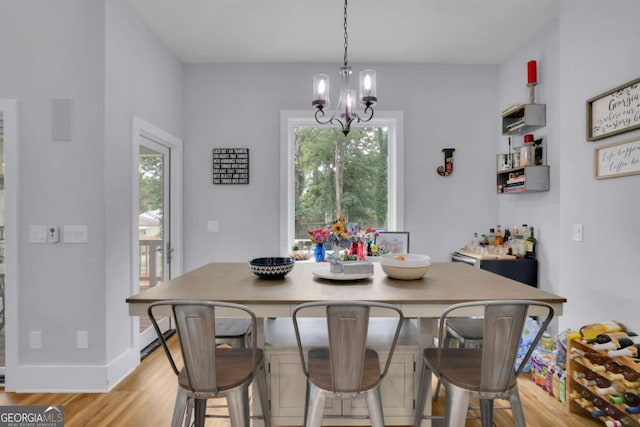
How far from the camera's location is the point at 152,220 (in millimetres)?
3283

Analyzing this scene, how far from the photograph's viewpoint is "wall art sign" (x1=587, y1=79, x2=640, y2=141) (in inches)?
72.9

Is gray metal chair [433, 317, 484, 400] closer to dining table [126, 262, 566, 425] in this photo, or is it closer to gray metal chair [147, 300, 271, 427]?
dining table [126, 262, 566, 425]

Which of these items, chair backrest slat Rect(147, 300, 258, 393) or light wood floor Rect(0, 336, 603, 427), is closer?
chair backrest slat Rect(147, 300, 258, 393)

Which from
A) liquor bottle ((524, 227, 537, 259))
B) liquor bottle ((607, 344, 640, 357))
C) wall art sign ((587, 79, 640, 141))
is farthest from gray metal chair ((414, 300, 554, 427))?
liquor bottle ((524, 227, 537, 259))

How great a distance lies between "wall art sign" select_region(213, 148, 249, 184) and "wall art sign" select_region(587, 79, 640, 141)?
291 centimetres

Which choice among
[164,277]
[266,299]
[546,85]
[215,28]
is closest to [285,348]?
[266,299]

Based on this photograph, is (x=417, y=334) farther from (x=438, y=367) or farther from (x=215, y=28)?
(x=215, y=28)

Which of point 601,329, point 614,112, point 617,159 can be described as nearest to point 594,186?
point 617,159

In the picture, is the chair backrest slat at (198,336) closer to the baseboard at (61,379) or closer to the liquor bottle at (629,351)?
the baseboard at (61,379)

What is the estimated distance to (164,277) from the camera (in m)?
3.46

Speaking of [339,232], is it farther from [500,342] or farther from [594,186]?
[594,186]

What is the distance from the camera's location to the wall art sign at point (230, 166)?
3693 mm

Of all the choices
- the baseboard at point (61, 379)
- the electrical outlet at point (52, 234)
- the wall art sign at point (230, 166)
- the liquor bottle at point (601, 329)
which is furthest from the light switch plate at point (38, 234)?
the liquor bottle at point (601, 329)

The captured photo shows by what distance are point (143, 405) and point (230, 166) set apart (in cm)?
228
